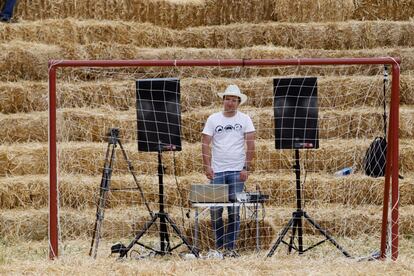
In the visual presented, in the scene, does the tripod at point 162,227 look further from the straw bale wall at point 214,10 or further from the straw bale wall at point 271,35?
the straw bale wall at point 214,10

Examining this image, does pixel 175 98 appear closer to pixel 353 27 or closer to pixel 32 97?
pixel 32 97

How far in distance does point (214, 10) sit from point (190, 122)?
3019 mm

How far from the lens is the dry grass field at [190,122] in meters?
10.5

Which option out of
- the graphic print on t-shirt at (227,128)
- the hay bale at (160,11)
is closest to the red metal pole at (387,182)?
the graphic print on t-shirt at (227,128)

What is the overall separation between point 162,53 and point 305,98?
14.4 feet

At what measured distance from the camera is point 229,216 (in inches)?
400

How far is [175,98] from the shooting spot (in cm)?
1039

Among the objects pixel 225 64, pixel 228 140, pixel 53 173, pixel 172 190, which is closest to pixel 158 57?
pixel 172 190

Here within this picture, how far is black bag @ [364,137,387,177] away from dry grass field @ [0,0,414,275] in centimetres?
80

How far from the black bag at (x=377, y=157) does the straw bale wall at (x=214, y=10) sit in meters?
5.25

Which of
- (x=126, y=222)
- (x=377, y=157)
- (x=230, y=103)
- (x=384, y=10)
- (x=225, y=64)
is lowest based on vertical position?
(x=126, y=222)

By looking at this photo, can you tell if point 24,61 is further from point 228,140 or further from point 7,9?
point 228,140

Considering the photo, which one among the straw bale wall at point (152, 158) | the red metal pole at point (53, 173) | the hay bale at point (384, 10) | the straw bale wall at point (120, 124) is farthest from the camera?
the hay bale at point (384, 10)

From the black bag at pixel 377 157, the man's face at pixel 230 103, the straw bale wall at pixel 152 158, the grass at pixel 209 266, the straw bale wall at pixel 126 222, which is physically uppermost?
the man's face at pixel 230 103
